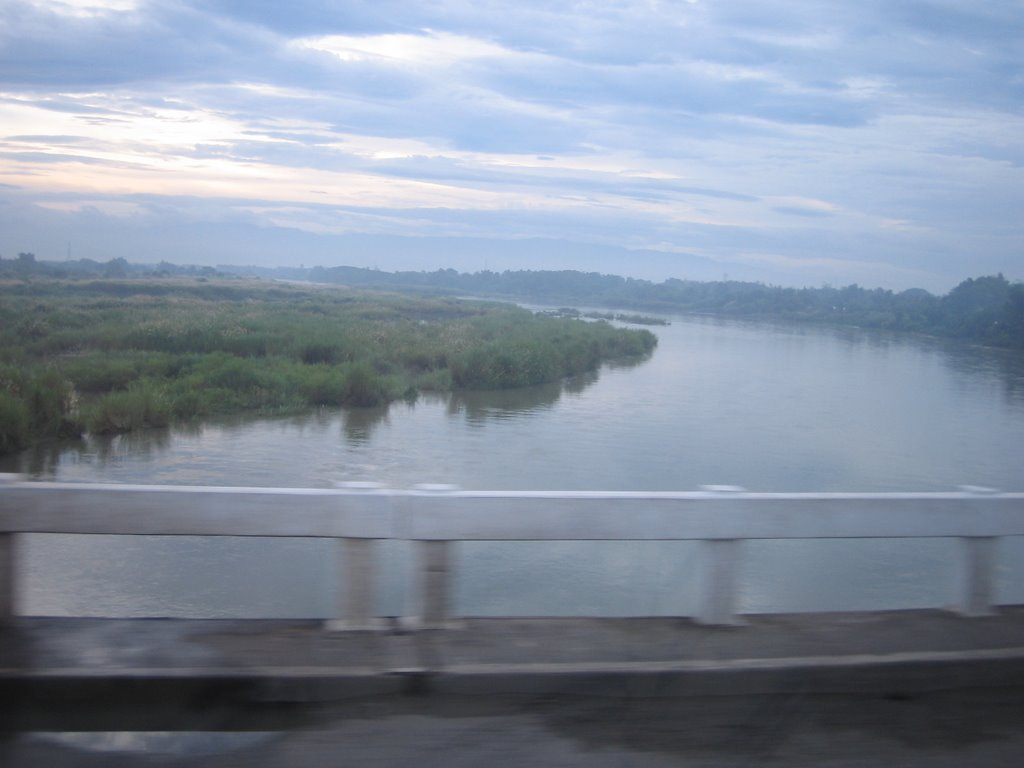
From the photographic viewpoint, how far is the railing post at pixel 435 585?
177 inches

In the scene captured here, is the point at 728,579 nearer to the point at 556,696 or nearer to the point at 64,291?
Result: the point at 556,696

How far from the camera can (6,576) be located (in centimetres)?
437

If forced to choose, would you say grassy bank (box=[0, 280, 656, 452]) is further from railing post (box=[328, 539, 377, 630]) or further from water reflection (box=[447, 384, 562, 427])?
railing post (box=[328, 539, 377, 630])

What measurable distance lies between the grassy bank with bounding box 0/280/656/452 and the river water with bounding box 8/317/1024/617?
0.78m

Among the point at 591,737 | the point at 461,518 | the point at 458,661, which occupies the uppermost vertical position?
the point at 461,518

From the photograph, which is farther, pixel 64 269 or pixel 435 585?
pixel 64 269

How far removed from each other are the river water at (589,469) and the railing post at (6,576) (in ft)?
0.21

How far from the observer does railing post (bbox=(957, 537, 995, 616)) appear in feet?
16.1

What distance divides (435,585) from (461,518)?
340 millimetres

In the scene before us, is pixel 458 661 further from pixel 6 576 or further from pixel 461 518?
pixel 6 576

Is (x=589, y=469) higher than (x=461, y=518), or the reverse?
(x=461, y=518)

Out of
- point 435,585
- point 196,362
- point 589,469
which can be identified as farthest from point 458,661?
point 196,362

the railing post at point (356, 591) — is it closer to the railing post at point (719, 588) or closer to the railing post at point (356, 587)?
the railing post at point (356, 587)

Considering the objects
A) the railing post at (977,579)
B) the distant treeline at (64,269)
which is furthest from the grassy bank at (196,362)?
the railing post at (977,579)
